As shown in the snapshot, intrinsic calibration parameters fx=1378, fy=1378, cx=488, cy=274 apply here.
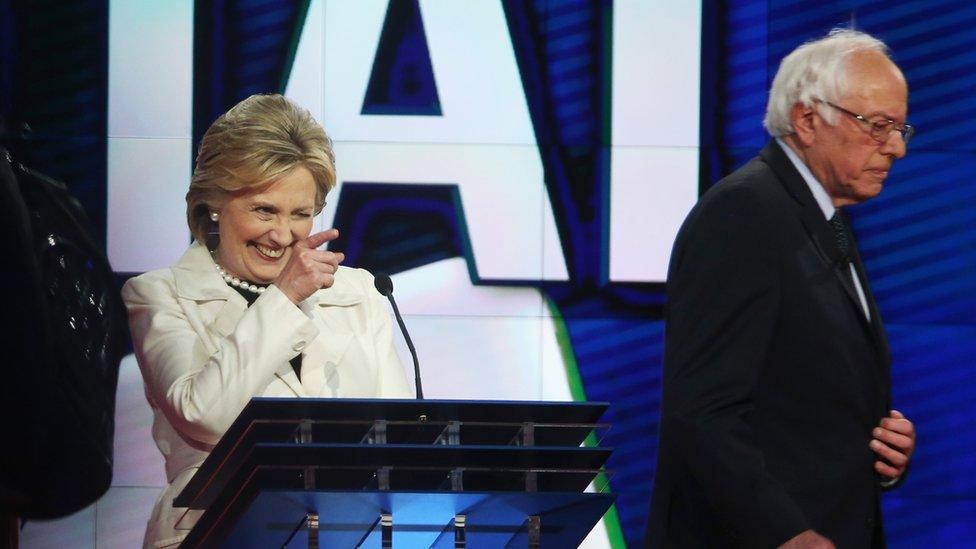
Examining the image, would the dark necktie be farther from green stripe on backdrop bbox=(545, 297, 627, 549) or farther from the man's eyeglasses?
green stripe on backdrop bbox=(545, 297, 627, 549)

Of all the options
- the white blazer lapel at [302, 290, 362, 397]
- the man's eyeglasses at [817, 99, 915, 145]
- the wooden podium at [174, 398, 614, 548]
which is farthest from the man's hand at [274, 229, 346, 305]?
the man's eyeglasses at [817, 99, 915, 145]

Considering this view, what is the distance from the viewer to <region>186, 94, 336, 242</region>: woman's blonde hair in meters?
2.98

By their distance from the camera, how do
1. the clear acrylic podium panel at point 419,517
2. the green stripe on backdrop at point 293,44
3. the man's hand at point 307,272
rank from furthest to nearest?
the green stripe on backdrop at point 293,44 < the man's hand at point 307,272 < the clear acrylic podium panel at point 419,517

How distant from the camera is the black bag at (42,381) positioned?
0.91 m

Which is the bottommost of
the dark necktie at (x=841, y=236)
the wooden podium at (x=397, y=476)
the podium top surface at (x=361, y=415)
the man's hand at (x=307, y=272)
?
the wooden podium at (x=397, y=476)

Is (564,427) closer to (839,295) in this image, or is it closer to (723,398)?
(723,398)

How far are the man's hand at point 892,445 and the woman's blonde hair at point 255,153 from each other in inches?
55.9

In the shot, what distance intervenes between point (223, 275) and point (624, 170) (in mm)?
1440

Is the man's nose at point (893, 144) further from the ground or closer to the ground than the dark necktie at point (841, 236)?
further from the ground

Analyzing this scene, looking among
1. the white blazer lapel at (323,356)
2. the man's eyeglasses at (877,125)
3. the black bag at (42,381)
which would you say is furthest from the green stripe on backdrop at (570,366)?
the black bag at (42,381)

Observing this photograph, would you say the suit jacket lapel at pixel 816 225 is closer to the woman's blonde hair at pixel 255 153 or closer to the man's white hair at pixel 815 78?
the man's white hair at pixel 815 78

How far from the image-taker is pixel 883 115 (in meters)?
2.21

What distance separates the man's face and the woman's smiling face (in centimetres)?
123

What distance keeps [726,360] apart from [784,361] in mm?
119
